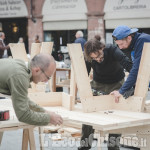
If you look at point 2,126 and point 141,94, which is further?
point 141,94

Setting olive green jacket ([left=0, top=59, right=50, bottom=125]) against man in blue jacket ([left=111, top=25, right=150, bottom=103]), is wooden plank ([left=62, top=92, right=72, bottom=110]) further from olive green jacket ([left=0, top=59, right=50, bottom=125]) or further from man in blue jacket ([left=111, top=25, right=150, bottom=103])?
olive green jacket ([left=0, top=59, right=50, bottom=125])

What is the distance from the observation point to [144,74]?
3666 millimetres

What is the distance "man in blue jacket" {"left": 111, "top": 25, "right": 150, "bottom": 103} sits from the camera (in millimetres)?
3781

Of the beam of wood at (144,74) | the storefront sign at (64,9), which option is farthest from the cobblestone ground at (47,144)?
the storefront sign at (64,9)

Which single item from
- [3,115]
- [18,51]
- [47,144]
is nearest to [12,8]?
[18,51]

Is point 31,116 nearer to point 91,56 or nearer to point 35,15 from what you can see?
point 91,56

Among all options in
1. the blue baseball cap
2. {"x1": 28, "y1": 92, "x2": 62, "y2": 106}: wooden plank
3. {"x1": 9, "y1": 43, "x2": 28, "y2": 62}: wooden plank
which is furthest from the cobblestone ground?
the blue baseball cap

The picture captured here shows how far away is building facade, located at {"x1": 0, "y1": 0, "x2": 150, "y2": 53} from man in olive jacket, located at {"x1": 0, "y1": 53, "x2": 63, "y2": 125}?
35.5ft

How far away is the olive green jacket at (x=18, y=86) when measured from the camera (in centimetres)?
268

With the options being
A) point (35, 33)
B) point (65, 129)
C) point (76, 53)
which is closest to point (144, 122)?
point (76, 53)

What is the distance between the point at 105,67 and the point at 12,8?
14791 mm

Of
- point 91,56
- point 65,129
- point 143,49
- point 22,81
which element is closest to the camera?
point 22,81

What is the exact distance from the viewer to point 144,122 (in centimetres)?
333

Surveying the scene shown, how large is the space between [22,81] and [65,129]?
2.86 metres
